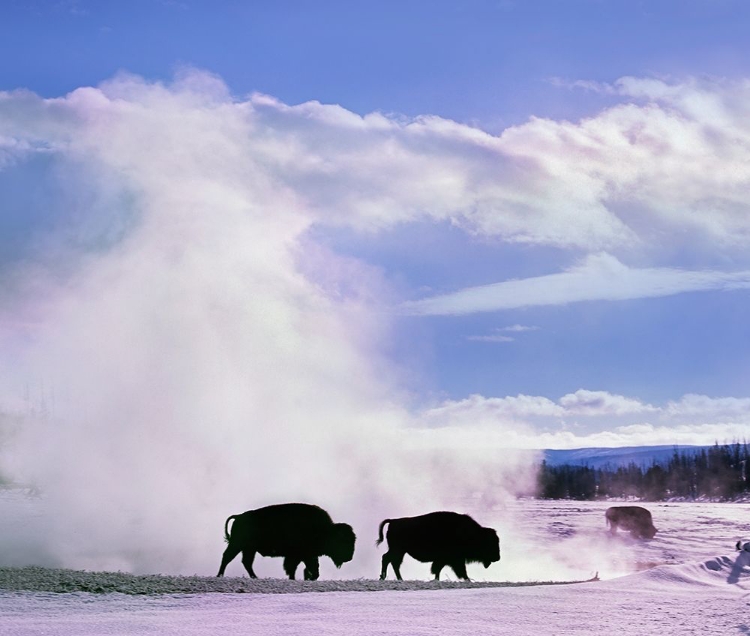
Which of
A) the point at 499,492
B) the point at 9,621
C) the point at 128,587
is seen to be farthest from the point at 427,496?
the point at 9,621

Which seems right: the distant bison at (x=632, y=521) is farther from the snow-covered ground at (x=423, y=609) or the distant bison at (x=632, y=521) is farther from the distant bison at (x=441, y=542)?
the snow-covered ground at (x=423, y=609)

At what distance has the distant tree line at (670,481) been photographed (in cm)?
8612

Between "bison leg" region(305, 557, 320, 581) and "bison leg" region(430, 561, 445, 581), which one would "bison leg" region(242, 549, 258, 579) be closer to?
"bison leg" region(305, 557, 320, 581)

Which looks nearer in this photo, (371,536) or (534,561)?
(534,561)

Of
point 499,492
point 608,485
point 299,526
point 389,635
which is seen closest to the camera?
point 389,635

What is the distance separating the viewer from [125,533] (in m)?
39.0

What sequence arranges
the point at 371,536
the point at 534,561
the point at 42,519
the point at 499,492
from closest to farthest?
the point at 534,561 → the point at 371,536 → the point at 42,519 → the point at 499,492

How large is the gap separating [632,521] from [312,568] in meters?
22.2

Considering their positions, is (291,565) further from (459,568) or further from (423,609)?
(423,609)

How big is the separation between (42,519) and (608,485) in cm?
7605

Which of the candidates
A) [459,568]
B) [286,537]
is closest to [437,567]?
[459,568]

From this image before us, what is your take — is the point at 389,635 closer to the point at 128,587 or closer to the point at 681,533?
the point at 128,587

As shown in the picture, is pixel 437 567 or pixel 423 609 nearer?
pixel 423 609

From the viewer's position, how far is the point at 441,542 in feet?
71.6
